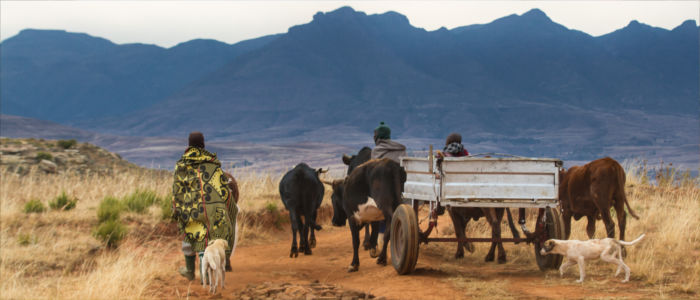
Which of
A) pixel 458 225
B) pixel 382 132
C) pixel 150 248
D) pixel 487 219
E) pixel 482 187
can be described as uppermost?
pixel 382 132

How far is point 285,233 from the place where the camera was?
60.7ft

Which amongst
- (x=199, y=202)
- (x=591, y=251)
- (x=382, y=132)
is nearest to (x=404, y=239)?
(x=591, y=251)

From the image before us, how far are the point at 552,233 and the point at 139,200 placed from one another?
412 inches

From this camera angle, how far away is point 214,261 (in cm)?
877

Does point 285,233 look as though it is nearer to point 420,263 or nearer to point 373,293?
point 420,263

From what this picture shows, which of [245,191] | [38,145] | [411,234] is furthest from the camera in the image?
[38,145]

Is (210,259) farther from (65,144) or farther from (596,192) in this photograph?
(65,144)

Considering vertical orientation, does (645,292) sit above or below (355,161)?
below

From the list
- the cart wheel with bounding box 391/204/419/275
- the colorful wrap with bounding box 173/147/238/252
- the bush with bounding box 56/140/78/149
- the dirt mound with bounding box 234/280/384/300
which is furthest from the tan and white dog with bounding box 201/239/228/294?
the bush with bounding box 56/140/78/149

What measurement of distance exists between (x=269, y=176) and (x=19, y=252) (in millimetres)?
12689

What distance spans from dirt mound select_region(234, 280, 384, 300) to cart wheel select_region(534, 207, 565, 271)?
287cm

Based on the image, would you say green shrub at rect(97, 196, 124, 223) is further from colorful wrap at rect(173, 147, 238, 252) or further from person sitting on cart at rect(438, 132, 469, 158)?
person sitting on cart at rect(438, 132, 469, 158)

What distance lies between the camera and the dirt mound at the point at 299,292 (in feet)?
29.8

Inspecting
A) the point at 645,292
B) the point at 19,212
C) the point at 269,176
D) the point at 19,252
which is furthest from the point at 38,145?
the point at 645,292
